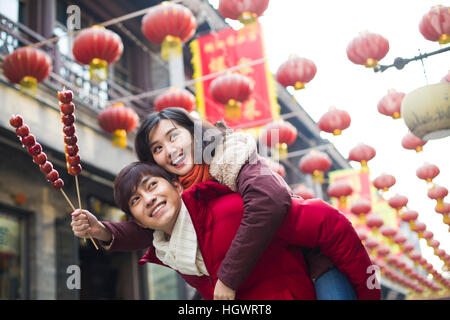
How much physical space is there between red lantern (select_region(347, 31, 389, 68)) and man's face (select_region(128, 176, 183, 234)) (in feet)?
19.2

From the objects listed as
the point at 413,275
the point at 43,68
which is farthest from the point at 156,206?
the point at 413,275

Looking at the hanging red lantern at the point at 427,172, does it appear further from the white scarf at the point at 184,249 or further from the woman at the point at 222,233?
the white scarf at the point at 184,249

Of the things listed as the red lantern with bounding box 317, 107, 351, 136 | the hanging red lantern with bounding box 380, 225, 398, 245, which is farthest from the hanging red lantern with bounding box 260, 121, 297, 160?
the hanging red lantern with bounding box 380, 225, 398, 245

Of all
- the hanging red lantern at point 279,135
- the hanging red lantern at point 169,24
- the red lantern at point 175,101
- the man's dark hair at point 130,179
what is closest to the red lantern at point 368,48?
the hanging red lantern at point 169,24

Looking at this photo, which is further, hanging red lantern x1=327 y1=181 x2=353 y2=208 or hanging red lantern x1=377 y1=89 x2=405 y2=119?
hanging red lantern x1=327 y1=181 x2=353 y2=208

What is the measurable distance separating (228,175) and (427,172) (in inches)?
373

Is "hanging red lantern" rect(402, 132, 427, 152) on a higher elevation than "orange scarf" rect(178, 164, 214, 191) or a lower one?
higher

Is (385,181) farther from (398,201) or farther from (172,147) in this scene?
(172,147)

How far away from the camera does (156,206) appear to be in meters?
2.50

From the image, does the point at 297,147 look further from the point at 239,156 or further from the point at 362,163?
→ the point at 239,156

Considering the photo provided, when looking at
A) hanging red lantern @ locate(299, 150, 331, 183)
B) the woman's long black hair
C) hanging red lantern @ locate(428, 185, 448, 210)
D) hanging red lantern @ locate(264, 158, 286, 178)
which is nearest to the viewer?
the woman's long black hair

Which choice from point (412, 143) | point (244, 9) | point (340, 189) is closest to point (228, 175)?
point (244, 9)

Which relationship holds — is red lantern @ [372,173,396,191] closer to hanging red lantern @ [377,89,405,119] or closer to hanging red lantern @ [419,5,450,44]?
hanging red lantern @ [377,89,405,119]

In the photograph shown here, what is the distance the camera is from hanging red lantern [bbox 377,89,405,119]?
831 centimetres
